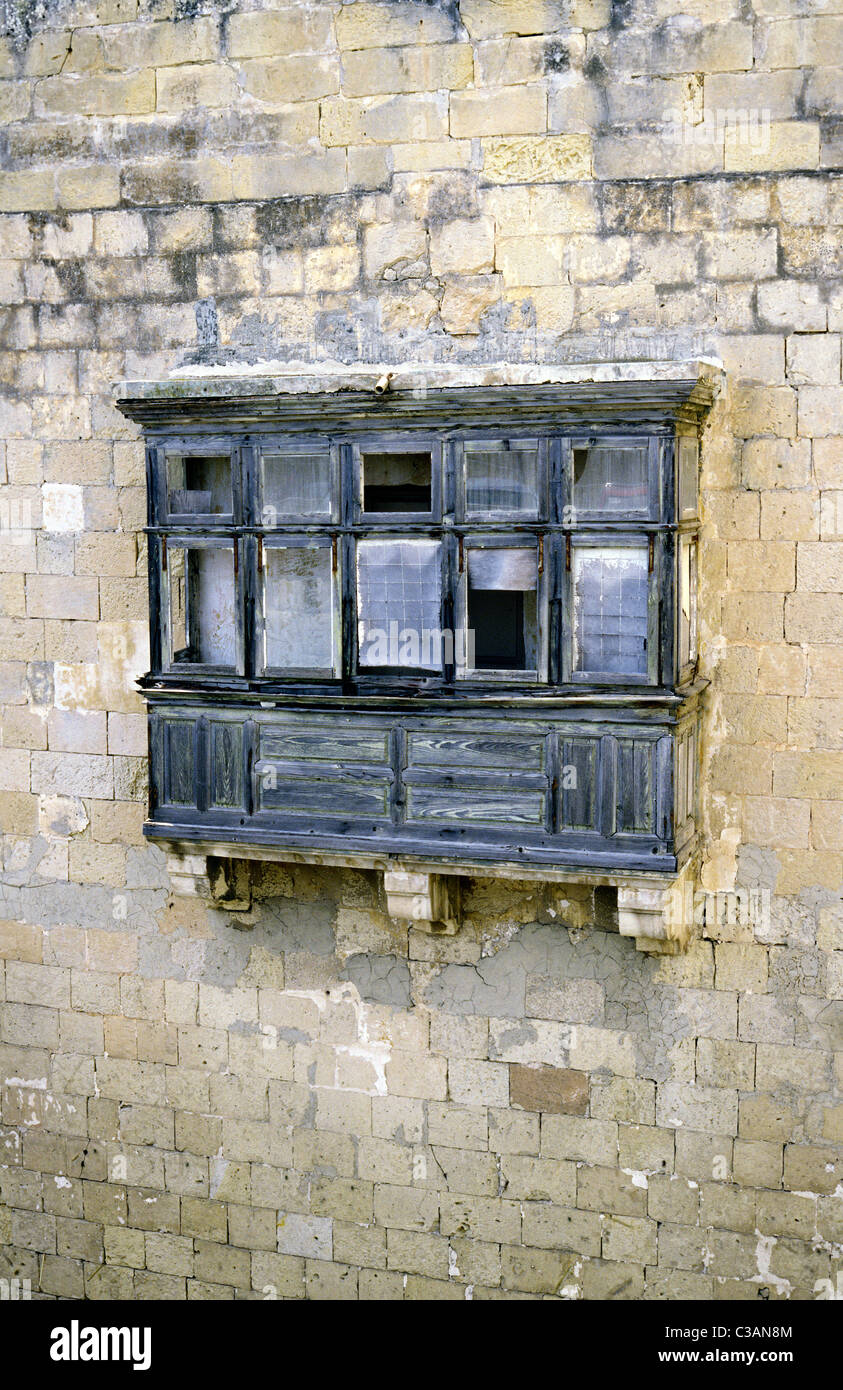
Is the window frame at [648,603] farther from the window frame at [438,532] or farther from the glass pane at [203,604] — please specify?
the glass pane at [203,604]

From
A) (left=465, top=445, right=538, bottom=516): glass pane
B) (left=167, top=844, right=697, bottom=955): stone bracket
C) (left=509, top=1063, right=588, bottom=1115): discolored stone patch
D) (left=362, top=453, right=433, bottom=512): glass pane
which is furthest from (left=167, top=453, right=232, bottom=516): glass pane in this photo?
(left=509, top=1063, right=588, bottom=1115): discolored stone patch

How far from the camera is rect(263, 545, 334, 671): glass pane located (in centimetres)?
605

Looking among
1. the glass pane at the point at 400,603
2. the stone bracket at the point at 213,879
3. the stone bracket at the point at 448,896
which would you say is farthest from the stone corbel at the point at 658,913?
the stone bracket at the point at 213,879

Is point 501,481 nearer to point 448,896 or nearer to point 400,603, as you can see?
point 400,603

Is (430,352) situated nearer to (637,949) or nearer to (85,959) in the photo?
(637,949)

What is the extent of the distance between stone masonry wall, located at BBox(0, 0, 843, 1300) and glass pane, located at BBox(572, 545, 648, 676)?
0.51m

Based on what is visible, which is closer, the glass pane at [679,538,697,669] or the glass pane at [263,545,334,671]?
the glass pane at [679,538,697,669]

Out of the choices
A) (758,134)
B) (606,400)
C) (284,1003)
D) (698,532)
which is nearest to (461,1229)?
(284,1003)

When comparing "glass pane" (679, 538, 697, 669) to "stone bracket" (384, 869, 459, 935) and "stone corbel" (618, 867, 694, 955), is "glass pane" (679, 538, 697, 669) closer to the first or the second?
"stone corbel" (618, 867, 694, 955)

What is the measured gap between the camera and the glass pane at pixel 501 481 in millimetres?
5703

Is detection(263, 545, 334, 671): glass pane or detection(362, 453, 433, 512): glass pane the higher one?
detection(362, 453, 433, 512): glass pane

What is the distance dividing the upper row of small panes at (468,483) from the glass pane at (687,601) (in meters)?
0.17

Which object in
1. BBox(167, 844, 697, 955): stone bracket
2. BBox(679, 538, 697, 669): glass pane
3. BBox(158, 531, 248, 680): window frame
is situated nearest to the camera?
BBox(679, 538, 697, 669): glass pane

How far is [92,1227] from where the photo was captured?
7.15 m
